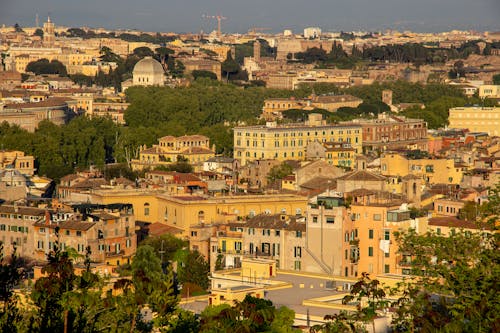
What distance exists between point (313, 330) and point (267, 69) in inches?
3007

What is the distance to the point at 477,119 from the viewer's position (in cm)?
4991

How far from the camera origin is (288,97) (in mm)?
61000

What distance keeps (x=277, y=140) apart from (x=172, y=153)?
286 centimetres

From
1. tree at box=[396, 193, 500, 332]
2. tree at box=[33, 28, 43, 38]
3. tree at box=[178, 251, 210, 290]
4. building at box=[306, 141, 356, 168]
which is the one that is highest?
tree at box=[396, 193, 500, 332]

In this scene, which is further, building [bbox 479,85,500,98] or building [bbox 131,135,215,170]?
building [bbox 479,85,500,98]

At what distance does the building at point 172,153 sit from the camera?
3944 centimetres

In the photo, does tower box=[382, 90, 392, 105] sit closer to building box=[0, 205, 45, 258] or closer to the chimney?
building box=[0, 205, 45, 258]

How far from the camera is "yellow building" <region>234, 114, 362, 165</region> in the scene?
40.8 m

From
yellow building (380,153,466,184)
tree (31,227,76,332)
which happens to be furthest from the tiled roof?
tree (31,227,76,332)

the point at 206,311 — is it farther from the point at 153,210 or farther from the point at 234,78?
the point at 234,78

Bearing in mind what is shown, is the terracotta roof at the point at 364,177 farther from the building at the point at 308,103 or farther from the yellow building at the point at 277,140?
the building at the point at 308,103

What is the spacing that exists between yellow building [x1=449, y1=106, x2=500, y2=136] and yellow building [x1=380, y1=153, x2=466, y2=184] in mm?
14291

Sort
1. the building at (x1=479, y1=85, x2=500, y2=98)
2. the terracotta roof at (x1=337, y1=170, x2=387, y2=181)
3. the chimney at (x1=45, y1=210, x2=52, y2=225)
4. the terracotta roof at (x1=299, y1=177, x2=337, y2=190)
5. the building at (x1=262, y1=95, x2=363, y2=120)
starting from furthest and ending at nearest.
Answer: the building at (x1=479, y1=85, x2=500, y2=98) → the building at (x1=262, y1=95, x2=363, y2=120) → the terracotta roof at (x1=299, y1=177, x2=337, y2=190) → the terracotta roof at (x1=337, y1=170, x2=387, y2=181) → the chimney at (x1=45, y1=210, x2=52, y2=225)

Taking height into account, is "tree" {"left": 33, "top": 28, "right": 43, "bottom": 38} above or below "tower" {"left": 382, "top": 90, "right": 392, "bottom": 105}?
above
